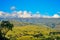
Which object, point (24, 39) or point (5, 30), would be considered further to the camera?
point (5, 30)

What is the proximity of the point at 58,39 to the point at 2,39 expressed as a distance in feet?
117

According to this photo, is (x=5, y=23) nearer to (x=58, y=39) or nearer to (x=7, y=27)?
(x=7, y=27)

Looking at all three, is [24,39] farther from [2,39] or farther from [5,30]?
[2,39]

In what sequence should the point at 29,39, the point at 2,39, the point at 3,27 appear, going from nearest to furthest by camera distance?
the point at 2,39 → the point at 29,39 → the point at 3,27

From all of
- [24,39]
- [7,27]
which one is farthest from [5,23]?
[24,39]

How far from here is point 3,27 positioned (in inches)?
4284

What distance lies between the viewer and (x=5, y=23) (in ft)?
361

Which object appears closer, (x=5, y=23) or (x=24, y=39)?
(x=24, y=39)

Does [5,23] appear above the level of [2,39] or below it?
above

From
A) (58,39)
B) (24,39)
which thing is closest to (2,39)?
(24,39)

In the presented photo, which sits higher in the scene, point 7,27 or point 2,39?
point 7,27

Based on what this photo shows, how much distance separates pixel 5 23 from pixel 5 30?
4.04 metres

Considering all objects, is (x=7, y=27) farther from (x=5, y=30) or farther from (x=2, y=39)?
(x=2, y=39)

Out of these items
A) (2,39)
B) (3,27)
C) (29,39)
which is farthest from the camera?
(3,27)
